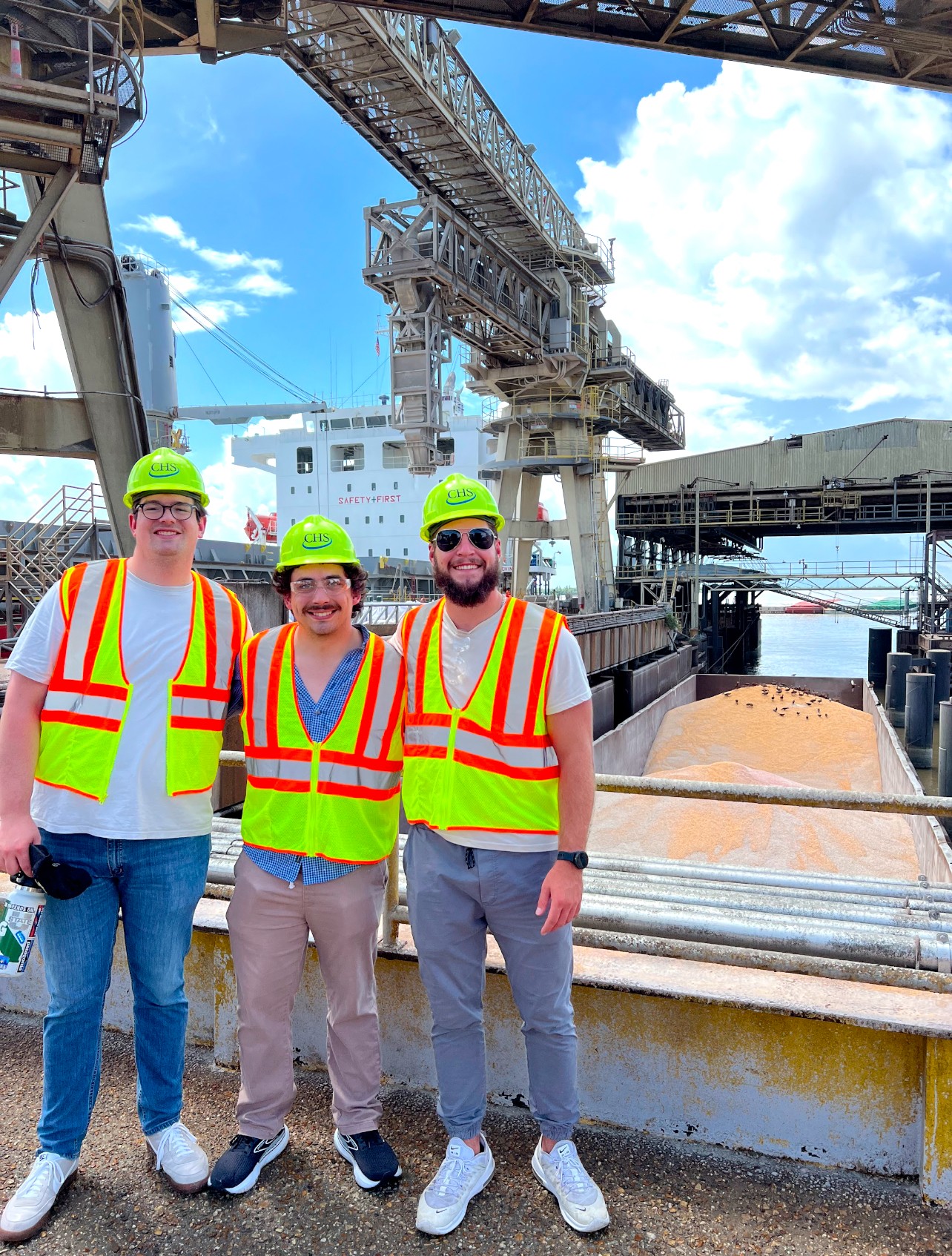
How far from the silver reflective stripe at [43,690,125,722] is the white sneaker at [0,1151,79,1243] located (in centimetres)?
139

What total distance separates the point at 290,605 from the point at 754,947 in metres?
2.07

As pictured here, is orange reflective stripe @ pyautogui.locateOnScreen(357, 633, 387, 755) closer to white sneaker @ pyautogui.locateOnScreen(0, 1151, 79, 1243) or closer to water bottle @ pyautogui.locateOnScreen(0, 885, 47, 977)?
water bottle @ pyautogui.locateOnScreen(0, 885, 47, 977)

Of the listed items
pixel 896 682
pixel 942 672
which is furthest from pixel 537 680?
pixel 896 682

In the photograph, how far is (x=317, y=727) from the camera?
273 cm

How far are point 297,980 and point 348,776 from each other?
728mm

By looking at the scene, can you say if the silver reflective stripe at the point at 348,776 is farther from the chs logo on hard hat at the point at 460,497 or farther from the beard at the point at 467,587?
the chs logo on hard hat at the point at 460,497

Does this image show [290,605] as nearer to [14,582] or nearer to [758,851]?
[758,851]

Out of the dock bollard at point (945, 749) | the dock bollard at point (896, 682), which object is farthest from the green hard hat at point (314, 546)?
the dock bollard at point (896, 682)

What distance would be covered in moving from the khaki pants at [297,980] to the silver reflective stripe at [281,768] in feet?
1.01

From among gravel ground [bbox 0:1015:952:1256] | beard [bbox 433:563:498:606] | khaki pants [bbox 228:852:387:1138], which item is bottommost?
gravel ground [bbox 0:1015:952:1256]

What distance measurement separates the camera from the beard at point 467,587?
Result: 269 cm

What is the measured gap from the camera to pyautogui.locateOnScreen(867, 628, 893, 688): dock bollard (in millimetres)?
32750

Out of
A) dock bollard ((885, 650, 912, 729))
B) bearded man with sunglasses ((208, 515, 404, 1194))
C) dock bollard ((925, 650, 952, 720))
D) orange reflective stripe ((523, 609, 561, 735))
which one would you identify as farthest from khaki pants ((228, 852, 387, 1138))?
dock bollard ((885, 650, 912, 729))

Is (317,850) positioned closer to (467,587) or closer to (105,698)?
(105,698)
